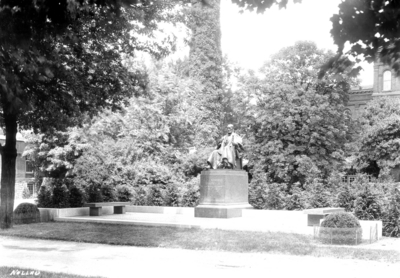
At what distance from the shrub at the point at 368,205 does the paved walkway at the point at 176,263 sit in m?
6.42

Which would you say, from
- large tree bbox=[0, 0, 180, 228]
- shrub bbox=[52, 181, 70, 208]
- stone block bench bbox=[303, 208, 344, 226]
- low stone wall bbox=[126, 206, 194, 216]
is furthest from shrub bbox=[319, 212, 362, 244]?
shrub bbox=[52, 181, 70, 208]

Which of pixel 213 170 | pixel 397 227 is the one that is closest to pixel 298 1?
pixel 397 227

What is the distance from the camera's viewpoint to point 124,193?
1013 inches

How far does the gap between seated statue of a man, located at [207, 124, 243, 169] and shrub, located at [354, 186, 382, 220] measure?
4.99 metres

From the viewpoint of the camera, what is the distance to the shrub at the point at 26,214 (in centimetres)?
1850

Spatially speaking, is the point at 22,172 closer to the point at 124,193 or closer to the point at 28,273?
the point at 124,193

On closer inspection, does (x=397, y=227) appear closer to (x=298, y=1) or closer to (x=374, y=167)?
(x=298, y=1)

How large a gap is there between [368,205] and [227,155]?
5.60m

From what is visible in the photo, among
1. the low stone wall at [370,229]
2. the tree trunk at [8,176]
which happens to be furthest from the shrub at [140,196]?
the low stone wall at [370,229]

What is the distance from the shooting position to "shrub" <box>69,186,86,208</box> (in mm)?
22781

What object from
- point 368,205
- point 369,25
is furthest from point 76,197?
point 369,25

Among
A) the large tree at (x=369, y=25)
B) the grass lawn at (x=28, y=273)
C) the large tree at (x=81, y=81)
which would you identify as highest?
the large tree at (x=81, y=81)

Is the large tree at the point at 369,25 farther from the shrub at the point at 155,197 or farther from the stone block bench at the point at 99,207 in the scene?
the shrub at the point at 155,197

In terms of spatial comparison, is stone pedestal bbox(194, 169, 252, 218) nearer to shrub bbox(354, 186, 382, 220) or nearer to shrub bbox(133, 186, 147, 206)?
shrub bbox(354, 186, 382, 220)
